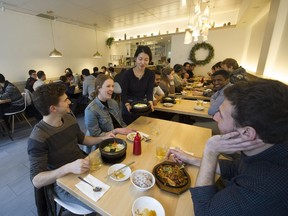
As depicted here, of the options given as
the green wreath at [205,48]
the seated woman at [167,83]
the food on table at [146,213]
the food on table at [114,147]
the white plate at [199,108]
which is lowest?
the food on table at [146,213]

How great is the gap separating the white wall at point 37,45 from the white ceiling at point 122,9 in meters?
0.39

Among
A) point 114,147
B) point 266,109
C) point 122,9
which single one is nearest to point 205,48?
point 122,9

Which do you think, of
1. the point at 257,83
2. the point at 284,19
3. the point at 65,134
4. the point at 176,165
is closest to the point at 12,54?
the point at 65,134

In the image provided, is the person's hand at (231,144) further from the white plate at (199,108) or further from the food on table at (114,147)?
the white plate at (199,108)

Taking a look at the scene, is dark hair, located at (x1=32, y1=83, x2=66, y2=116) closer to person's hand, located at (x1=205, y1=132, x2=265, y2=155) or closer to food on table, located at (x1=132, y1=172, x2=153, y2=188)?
food on table, located at (x1=132, y1=172, x2=153, y2=188)

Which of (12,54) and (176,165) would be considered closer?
(176,165)

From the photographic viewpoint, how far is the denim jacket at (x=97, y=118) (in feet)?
4.84

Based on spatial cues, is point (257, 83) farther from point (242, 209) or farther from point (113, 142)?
point (113, 142)

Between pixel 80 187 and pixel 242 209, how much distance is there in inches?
31.6

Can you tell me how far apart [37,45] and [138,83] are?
500 cm

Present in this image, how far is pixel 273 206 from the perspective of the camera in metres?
0.50

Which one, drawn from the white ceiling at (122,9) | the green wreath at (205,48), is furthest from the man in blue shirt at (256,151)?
the green wreath at (205,48)

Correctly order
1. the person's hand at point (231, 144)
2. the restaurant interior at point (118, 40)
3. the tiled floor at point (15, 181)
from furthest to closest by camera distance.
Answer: the restaurant interior at point (118, 40), the tiled floor at point (15, 181), the person's hand at point (231, 144)

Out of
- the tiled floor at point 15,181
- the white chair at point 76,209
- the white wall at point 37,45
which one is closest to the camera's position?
the white chair at point 76,209
